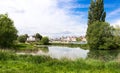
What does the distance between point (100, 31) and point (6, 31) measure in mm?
27361

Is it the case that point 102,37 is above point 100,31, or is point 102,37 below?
below

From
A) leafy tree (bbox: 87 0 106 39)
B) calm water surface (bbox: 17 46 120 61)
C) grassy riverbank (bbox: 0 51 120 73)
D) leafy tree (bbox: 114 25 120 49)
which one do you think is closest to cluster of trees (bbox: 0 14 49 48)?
calm water surface (bbox: 17 46 120 61)

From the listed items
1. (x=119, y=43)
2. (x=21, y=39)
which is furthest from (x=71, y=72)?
(x=21, y=39)

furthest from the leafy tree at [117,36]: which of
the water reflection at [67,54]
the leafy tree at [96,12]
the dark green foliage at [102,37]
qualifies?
the water reflection at [67,54]

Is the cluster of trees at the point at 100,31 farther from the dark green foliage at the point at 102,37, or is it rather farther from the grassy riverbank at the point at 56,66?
the grassy riverbank at the point at 56,66

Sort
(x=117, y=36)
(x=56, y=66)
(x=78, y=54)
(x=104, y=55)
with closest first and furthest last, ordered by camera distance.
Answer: (x=56, y=66)
(x=104, y=55)
(x=78, y=54)
(x=117, y=36)

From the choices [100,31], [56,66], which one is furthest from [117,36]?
[56,66]

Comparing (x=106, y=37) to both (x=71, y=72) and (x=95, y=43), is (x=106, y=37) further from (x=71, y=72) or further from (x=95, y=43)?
(x=71, y=72)

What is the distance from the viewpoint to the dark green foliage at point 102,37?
220ft

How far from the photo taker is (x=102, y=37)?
68.2 metres

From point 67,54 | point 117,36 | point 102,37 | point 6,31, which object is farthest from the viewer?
point 117,36

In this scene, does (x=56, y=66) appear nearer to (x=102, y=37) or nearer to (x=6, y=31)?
(x=6, y=31)

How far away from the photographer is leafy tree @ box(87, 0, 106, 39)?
6369cm

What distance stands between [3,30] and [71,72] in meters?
47.1
